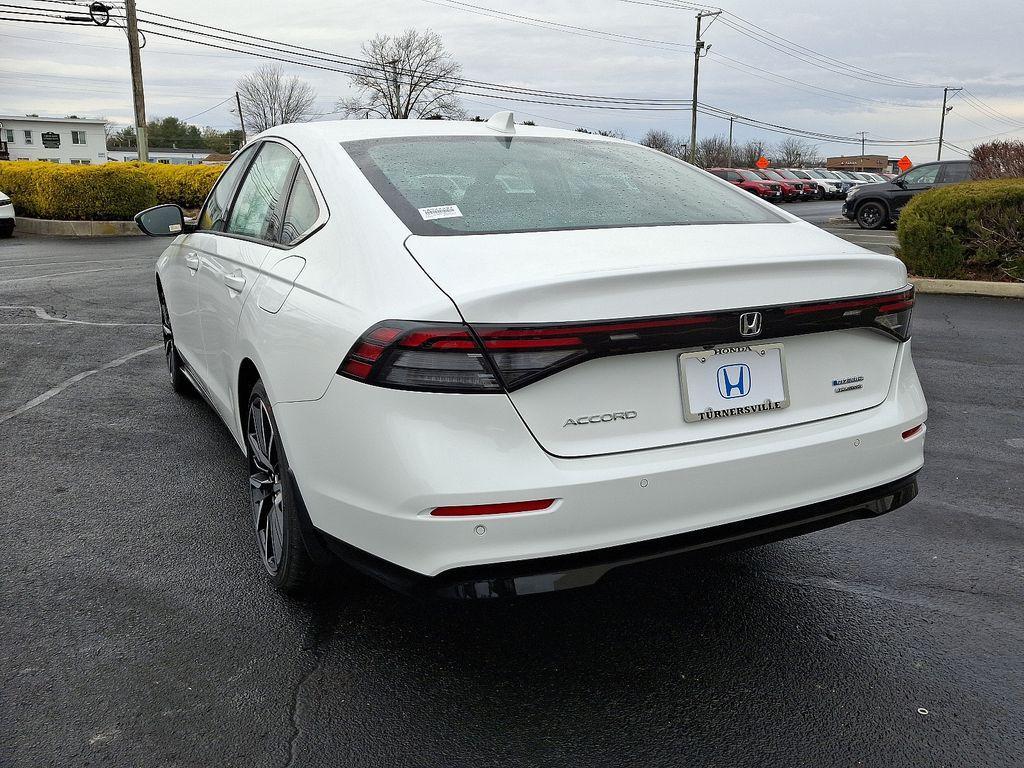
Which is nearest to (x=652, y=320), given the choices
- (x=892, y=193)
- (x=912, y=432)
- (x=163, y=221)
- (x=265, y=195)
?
(x=912, y=432)

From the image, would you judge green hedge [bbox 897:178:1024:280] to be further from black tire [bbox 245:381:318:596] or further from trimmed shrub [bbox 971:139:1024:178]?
black tire [bbox 245:381:318:596]

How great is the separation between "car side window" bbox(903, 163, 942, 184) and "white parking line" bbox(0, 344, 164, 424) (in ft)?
62.6

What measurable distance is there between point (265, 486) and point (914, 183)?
70.9 ft

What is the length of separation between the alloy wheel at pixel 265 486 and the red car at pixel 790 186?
37.7m

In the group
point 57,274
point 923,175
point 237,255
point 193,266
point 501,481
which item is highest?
point 923,175

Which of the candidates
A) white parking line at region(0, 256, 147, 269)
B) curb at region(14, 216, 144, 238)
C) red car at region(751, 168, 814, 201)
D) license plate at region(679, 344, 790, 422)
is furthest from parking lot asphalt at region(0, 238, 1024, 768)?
red car at region(751, 168, 814, 201)

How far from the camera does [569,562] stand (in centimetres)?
226

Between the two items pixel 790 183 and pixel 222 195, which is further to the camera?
pixel 790 183

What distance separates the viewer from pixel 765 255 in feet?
8.24

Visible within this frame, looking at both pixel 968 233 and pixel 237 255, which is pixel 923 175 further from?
pixel 237 255

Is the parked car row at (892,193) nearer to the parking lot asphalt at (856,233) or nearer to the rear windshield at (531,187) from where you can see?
the parking lot asphalt at (856,233)

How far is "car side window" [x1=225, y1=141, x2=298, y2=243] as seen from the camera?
3.35 m

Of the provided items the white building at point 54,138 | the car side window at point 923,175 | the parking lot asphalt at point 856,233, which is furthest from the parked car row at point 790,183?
the white building at point 54,138

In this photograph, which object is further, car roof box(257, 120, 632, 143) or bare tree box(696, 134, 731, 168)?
bare tree box(696, 134, 731, 168)
